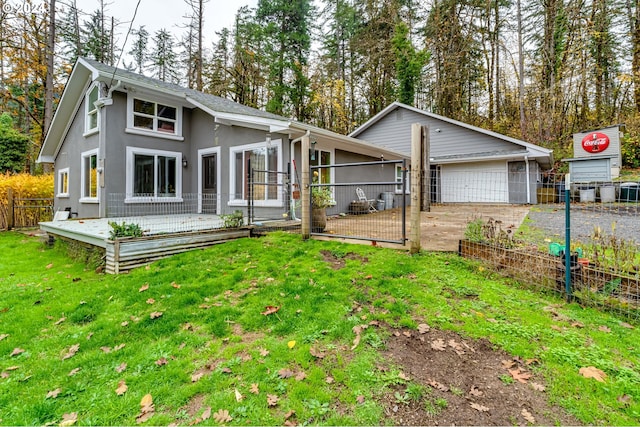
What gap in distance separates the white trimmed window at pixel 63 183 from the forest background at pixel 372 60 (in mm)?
4135

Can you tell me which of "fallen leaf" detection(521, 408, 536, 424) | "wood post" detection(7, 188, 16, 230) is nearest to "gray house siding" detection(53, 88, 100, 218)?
"wood post" detection(7, 188, 16, 230)

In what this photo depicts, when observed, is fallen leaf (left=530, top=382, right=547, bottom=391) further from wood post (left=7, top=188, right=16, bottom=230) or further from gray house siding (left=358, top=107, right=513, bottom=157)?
gray house siding (left=358, top=107, right=513, bottom=157)

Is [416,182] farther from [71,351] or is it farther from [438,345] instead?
[71,351]

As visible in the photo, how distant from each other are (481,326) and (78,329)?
419 centimetres

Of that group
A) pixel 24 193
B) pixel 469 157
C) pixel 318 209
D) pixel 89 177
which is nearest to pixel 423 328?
pixel 318 209

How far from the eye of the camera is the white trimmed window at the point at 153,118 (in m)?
9.55

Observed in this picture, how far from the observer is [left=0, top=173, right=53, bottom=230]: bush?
10.0m

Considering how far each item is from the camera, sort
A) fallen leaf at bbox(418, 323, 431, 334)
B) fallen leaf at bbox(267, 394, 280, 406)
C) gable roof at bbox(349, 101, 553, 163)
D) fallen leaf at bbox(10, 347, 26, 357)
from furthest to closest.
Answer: gable roof at bbox(349, 101, 553, 163)
fallen leaf at bbox(10, 347, 26, 357)
fallen leaf at bbox(418, 323, 431, 334)
fallen leaf at bbox(267, 394, 280, 406)

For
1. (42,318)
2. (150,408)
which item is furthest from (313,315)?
(42,318)

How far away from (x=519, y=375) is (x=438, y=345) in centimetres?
58

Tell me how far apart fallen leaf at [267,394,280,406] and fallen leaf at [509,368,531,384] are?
169cm

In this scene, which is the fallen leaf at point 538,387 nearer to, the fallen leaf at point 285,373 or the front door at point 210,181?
the fallen leaf at point 285,373

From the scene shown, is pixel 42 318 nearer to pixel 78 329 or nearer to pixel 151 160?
pixel 78 329

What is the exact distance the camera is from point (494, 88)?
21.2m
